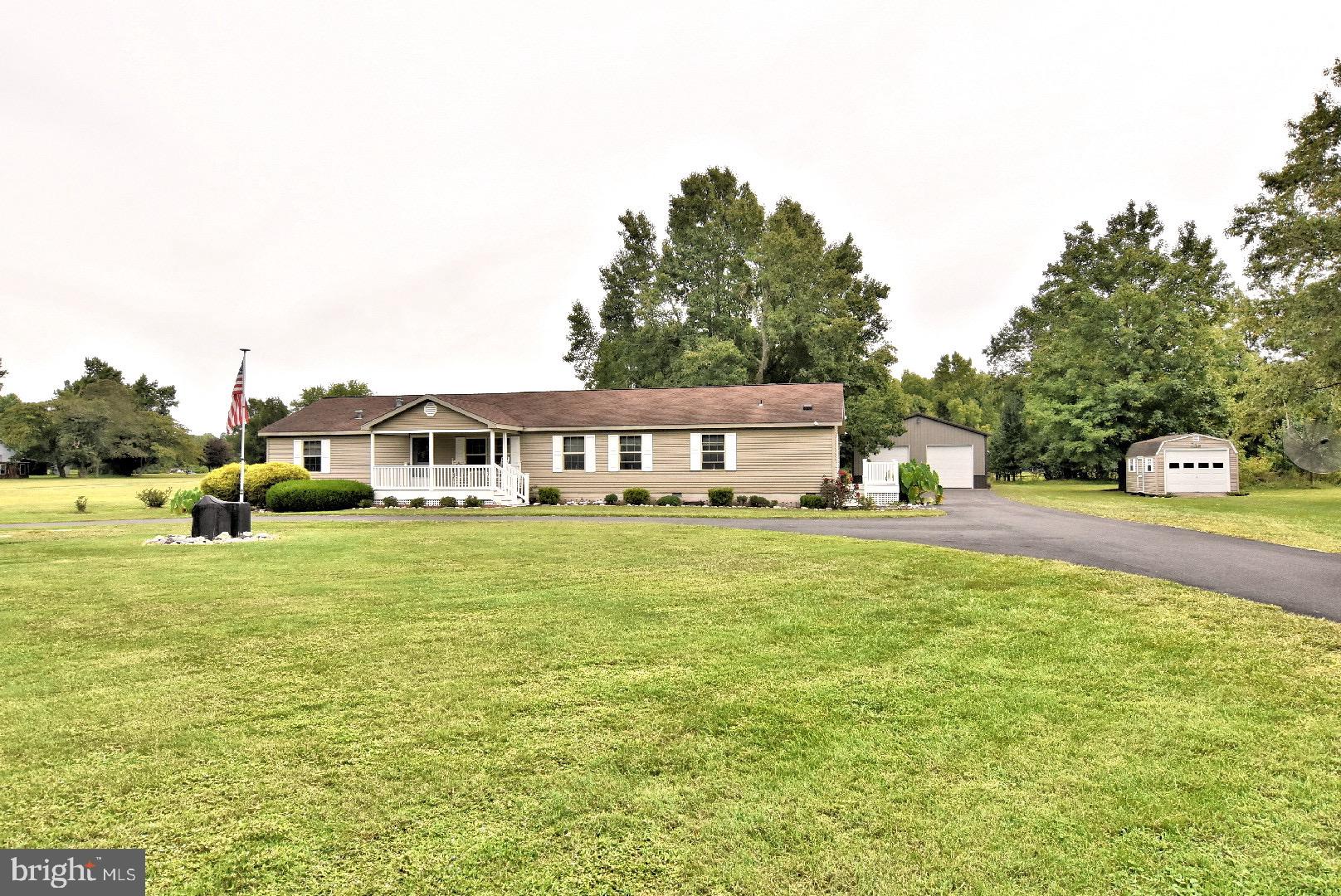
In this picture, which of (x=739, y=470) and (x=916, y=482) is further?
(x=739, y=470)

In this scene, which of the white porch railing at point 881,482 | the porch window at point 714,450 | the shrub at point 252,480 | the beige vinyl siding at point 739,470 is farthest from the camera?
the porch window at point 714,450

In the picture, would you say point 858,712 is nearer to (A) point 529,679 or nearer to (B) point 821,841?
(B) point 821,841

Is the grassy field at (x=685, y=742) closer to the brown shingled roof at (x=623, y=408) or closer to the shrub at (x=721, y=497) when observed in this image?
the shrub at (x=721, y=497)

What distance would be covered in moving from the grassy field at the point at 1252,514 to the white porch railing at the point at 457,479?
20.2 metres

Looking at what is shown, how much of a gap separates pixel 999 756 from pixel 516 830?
8.52 feet

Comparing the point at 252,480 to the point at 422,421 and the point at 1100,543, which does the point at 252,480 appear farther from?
the point at 1100,543

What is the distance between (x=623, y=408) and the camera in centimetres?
2783

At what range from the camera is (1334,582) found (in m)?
8.27

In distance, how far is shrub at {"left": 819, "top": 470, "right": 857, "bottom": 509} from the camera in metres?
23.0

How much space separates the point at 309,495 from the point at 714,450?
1533 centimetres

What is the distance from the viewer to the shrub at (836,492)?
23016mm

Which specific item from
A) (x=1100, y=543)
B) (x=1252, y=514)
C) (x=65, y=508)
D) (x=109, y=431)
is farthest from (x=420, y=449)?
(x=109, y=431)

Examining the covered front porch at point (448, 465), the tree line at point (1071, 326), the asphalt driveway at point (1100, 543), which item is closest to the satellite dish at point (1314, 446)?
the tree line at point (1071, 326)

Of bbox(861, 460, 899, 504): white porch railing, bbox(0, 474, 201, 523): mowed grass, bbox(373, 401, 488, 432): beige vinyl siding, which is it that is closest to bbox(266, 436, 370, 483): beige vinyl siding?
bbox(373, 401, 488, 432): beige vinyl siding
